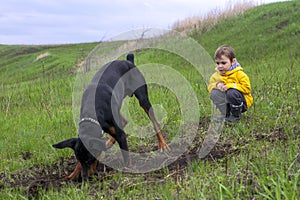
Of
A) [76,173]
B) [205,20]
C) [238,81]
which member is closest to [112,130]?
[76,173]

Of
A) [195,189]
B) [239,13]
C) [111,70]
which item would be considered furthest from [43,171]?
[239,13]

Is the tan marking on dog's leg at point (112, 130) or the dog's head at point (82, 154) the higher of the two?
the tan marking on dog's leg at point (112, 130)

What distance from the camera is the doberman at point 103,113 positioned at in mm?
3441

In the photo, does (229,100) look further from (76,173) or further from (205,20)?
(205,20)

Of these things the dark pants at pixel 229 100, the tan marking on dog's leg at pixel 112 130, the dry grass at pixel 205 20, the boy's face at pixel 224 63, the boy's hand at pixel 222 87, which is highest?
the dry grass at pixel 205 20

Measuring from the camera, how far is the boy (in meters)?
4.80

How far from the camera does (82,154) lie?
3.43m

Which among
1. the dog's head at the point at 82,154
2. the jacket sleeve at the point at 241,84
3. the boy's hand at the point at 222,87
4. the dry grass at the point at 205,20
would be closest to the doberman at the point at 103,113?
the dog's head at the point at 82,154

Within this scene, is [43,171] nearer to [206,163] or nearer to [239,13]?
[206,163]

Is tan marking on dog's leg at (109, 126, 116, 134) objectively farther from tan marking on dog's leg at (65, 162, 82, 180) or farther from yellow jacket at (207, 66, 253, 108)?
yellow jacket at (207, 66, 253, 108)

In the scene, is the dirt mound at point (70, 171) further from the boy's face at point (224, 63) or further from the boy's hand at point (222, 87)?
the boy's face at point (224, 63)

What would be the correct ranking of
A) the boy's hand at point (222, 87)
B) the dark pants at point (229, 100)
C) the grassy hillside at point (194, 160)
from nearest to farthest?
the grassy hillside at point (194, 160) → the dark pants at point (229, 100) → the boy's hand at point (222, 87)

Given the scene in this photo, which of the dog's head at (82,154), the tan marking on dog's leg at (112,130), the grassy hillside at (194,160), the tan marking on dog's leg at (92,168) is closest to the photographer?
the grassy hillside at (194,160)

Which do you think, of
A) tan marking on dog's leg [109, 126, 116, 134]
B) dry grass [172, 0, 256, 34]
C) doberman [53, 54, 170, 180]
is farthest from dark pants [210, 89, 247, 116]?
dry grass [172, 0, 256, 34]
